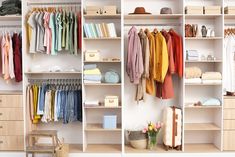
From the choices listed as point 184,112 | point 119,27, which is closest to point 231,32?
point 184,112

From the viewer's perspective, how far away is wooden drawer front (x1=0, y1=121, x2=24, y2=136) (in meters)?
4.69

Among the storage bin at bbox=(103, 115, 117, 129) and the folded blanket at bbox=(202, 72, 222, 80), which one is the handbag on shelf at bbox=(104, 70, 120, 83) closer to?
the storage bin at bbox=(103, 115, 117, 129)

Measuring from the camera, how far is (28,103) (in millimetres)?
4781

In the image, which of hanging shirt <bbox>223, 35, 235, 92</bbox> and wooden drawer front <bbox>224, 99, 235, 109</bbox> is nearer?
wooden drawer front <bbox>224, 99, 235, 109</bbox>

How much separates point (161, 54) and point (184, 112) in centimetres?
110

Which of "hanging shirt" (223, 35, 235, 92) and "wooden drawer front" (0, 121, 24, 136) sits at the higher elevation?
"hanging shirt" (223, 35, 235, 92)

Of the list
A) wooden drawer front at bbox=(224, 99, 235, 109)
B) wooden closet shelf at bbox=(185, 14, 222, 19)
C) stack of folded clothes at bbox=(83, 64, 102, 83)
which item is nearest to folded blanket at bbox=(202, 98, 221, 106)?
wooden drawer front at bbox=(224, 99, 235, 109)

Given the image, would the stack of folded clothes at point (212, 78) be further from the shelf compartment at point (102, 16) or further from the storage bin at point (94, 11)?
the storage bin at point (94, 11)

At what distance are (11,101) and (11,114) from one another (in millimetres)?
196

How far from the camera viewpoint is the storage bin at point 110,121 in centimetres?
471

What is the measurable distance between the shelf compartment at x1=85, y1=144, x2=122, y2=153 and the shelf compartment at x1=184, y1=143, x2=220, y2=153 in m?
1.05

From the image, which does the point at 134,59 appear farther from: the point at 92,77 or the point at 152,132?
the point at 152,132

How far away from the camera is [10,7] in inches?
188

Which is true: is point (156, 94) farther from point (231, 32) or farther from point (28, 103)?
point (28, 103)
